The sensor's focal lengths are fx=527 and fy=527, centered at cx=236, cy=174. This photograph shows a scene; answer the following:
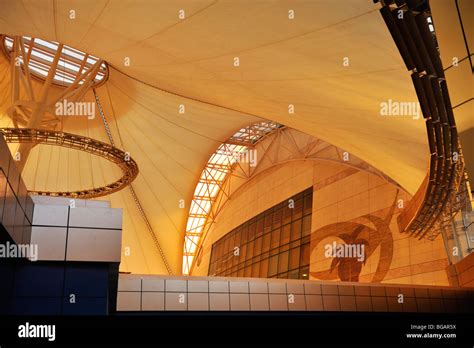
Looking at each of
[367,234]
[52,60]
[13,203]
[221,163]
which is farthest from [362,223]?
[13,203]

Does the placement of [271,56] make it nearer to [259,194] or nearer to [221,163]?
[259,194]

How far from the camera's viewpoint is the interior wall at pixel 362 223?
25.2 m

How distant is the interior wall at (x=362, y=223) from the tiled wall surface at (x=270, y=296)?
6017 millimetres

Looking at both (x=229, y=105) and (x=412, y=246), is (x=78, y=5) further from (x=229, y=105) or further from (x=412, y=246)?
(x=412, y=246)

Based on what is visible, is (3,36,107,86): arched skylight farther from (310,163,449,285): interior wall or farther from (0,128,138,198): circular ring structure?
(310,163,449,285): interior wall

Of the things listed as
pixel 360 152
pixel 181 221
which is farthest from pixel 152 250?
pixel 360 152

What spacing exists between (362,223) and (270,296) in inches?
563

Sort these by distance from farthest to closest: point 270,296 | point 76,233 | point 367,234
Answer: point 367,234 → point 270,296 → point 76,233

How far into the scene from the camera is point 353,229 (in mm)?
29844

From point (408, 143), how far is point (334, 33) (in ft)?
22.4

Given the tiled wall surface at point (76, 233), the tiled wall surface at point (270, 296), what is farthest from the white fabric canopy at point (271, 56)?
the tiled wall surface at point (76, 233)

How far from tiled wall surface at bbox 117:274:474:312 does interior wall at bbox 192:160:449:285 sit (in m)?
6.02

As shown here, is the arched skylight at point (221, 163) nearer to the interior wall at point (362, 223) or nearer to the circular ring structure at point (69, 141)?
the interior wall at point (362, 223)

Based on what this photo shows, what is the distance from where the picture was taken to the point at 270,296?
16.4 meters
